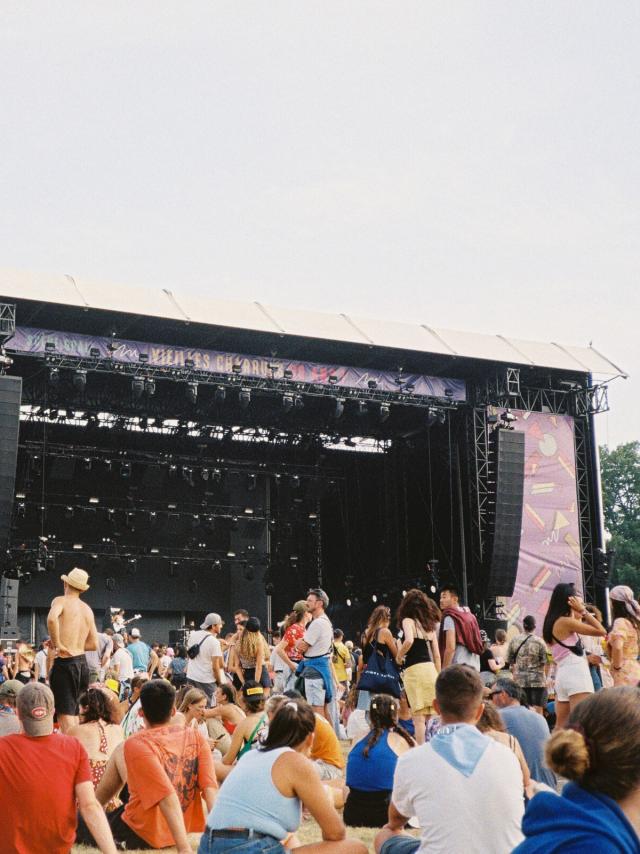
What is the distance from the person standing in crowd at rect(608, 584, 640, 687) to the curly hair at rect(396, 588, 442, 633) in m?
1.64

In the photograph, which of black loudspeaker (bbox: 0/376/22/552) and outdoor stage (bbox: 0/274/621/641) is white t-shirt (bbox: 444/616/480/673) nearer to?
black loudspeaker (bbox: 0/376/22/552)

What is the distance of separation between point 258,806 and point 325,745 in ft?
8.97

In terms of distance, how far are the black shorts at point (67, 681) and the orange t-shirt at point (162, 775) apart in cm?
270

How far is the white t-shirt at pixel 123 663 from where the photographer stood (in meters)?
13.4

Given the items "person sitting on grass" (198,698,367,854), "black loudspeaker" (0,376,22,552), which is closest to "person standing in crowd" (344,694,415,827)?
"person sitting on grass" (198,698,367,854)

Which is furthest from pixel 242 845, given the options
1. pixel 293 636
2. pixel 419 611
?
pixel 293 636

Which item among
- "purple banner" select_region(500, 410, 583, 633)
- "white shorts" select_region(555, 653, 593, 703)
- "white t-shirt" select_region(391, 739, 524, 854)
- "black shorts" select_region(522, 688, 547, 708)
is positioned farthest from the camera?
"purple banner" select_region(500, 410, 583, 633)

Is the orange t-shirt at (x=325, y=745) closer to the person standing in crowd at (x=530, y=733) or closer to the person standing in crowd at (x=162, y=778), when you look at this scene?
the person standing in crowd at (x=530, y=733)

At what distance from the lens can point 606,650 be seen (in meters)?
7.26

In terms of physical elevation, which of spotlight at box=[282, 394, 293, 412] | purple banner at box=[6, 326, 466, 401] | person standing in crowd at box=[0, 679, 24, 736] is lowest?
person standing in crowd at box=[0, 679, 24, 736]

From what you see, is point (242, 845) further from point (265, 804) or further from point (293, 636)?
point (293, 636)

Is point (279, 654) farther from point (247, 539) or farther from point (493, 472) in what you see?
point (247, 539)

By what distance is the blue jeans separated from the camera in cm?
358

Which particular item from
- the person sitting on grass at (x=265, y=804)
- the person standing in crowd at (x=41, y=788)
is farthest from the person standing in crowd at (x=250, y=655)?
the person sitting on grass at (x=265, y=804)
